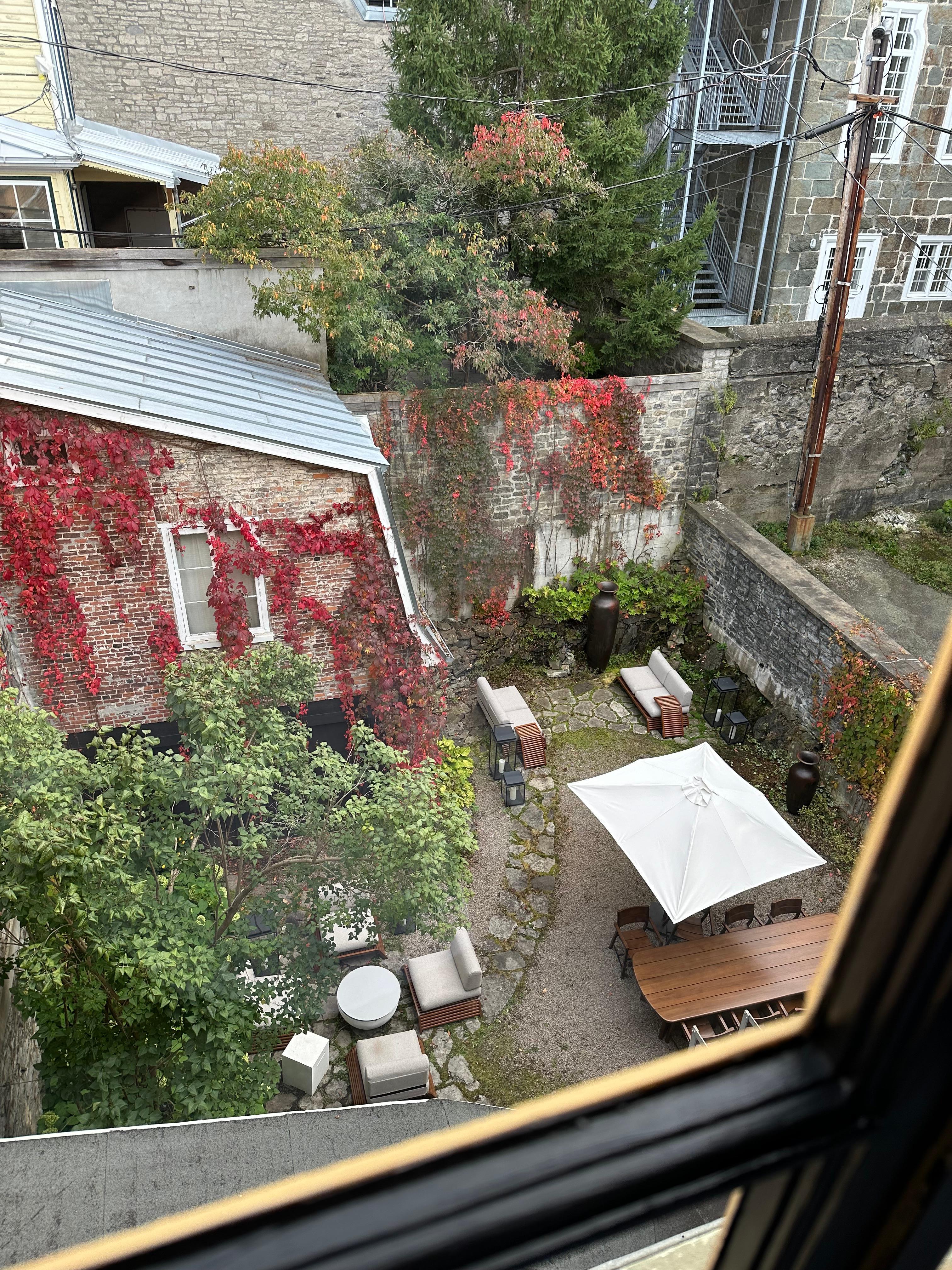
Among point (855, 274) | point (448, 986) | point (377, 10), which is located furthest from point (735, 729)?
point (377, 10)

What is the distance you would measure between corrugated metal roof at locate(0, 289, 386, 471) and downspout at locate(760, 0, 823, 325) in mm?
9769

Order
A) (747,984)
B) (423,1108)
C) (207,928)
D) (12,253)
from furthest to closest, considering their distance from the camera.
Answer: (12,253) < (747,984) < (207,928) < (423,1108)

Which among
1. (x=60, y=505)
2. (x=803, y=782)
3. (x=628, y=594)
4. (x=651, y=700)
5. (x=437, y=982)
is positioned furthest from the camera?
(x=628, y=594)

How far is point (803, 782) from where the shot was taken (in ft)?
34.9

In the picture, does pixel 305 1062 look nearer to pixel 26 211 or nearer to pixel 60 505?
pixel 60 505

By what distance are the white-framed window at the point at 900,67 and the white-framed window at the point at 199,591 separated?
1386 centimetres

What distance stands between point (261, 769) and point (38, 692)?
460 centimetres

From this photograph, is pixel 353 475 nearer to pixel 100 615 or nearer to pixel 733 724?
pixel 100 615

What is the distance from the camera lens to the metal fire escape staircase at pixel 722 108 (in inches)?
623

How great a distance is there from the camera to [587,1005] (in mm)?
8758

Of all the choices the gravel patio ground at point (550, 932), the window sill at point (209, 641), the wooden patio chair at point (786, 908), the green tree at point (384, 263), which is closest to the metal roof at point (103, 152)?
the green tree at point (384, 263)

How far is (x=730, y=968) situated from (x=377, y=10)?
59.2 feet

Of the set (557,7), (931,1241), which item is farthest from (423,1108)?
(557,7)

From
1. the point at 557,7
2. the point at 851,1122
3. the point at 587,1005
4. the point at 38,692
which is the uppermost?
the point at 557,7
